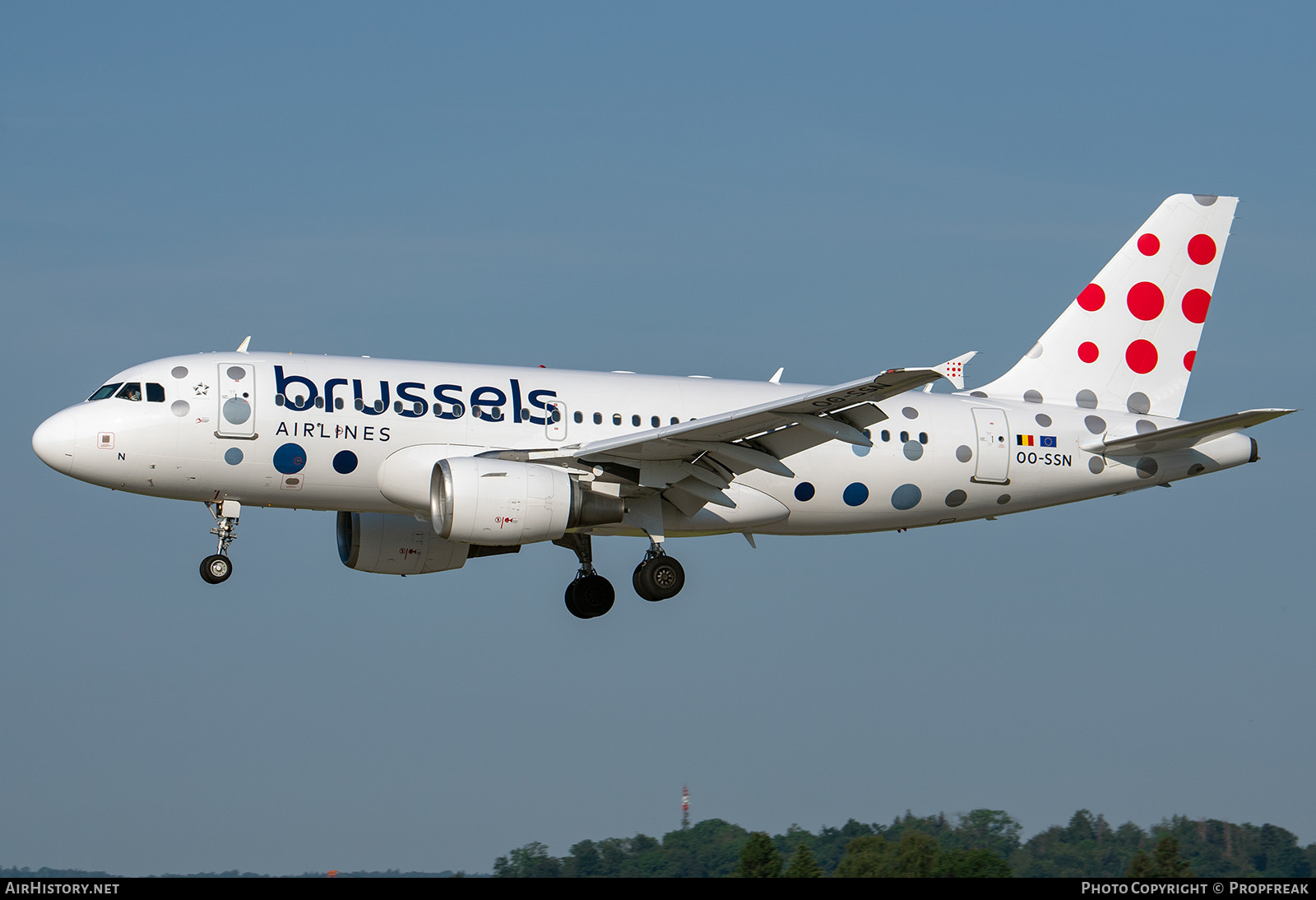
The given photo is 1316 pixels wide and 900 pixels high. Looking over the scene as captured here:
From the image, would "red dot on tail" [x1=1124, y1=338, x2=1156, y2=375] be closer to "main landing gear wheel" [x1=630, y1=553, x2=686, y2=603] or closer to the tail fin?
the tail fin

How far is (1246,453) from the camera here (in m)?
35.2

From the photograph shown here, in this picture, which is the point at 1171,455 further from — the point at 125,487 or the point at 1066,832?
the point at 1066,832

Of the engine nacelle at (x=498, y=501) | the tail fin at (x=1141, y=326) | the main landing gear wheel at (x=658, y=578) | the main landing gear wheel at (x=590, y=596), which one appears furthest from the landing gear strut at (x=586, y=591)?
the tail fin at (x=1141, y=326)

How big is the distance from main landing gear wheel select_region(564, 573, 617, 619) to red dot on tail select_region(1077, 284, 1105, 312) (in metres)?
13.1

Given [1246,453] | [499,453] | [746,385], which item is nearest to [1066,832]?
[1246,453]

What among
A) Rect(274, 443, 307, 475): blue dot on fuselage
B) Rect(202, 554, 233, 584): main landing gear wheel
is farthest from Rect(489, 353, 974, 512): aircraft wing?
Rect(202, 554, 233, 584): main landing gear wheel

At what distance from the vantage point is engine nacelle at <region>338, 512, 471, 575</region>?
34812 mm

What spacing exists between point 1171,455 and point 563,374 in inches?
526

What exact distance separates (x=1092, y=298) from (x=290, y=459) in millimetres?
19246

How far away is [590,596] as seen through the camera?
35.1 m

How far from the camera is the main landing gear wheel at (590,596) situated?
115 ft

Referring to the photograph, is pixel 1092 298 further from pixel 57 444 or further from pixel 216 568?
pixel 57 444

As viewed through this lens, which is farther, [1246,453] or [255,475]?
[1246,453]

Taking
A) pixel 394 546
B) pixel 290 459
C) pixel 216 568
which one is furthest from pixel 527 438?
pixel 216 568
